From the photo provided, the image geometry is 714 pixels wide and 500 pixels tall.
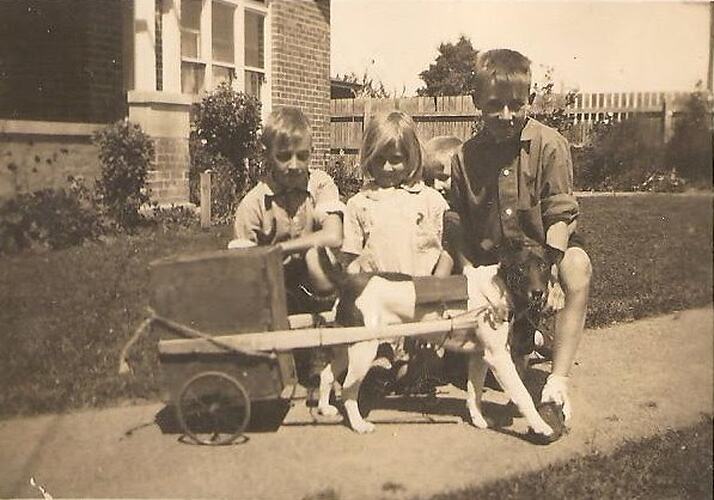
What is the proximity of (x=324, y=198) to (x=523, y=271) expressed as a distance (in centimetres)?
56

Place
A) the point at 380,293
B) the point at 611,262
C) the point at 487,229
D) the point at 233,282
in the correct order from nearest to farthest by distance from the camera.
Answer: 1. the point at 233,282
2. the point at 380,293
3. the point at 487,229
4. the point at 611,262

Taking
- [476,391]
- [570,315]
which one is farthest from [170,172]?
[570,315]

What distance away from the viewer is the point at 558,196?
1986 mm

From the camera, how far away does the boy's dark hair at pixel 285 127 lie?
1.84 metres

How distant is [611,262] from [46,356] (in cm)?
245

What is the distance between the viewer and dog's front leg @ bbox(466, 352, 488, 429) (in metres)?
2.03

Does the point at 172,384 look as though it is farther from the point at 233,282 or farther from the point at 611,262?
the point at 611,262

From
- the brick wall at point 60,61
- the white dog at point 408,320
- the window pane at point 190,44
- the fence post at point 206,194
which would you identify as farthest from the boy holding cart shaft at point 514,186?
the brick wall at point 60,61

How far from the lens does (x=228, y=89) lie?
2.04m

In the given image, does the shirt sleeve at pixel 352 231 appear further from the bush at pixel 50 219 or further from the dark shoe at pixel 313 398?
the bush at pixel 50 219

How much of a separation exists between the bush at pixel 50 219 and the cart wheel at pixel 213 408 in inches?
22.9

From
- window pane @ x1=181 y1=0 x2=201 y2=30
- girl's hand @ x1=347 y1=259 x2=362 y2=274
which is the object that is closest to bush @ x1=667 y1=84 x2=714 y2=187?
girl's hand @ x1=347 y1=259 x2=362 y2=274

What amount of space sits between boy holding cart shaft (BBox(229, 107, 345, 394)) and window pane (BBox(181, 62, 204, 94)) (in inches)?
12.5

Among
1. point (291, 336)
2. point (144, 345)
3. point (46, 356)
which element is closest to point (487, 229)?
point (291, 336)
